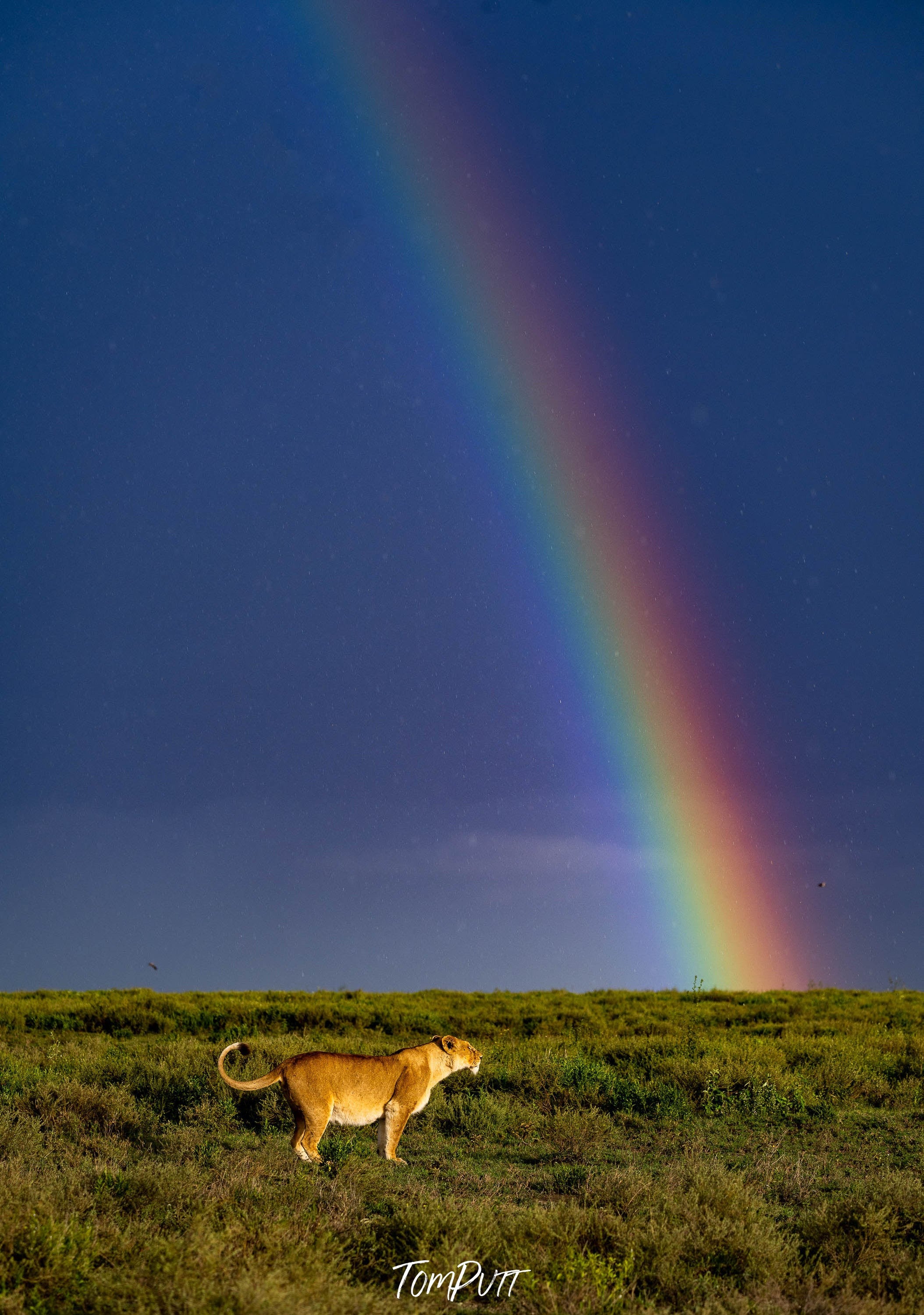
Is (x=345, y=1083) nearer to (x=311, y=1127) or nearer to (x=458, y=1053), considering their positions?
(x=311, y=1127)

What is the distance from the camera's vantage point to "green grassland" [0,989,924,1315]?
7121mm

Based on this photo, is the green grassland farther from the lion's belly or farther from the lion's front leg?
the lion's belly

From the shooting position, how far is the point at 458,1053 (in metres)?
11.6

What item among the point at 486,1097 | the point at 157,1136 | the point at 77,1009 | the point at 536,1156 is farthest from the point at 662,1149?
the point at 77,1009

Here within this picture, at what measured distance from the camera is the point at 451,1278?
24.3 feet

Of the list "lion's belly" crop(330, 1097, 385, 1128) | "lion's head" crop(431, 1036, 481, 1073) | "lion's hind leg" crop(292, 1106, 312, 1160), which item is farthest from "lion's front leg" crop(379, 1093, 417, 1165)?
"lion's hind leg" crop(292, 1106, 312, 1160)

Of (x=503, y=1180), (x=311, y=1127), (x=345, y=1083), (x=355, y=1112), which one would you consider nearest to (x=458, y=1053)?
(x=503, y=1180)

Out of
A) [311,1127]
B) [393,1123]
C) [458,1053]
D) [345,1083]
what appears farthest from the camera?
[458,1053]

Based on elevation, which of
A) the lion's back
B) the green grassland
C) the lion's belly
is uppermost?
the lion's back

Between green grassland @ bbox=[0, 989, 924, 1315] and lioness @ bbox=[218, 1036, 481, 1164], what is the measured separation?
1.02 ft

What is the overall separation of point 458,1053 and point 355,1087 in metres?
1.63

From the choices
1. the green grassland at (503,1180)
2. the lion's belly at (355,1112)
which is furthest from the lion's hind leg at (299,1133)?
the lion's belly at (355,1112)

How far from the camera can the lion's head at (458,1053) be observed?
11.6 m

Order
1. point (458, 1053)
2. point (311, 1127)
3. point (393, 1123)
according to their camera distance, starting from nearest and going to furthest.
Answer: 1. point (311, 1127)
2. point (393, 1123)
3. point (458, 1053)
